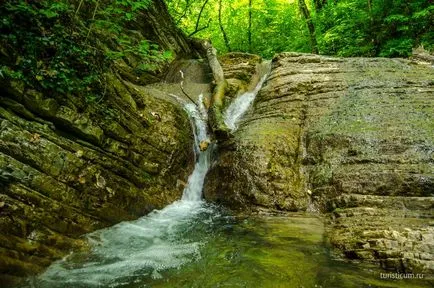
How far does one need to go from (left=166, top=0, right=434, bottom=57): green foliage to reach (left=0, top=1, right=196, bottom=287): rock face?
9.13 meters

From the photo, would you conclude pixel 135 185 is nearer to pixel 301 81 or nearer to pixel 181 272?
pixel 181 272

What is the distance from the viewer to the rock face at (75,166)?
4.44 meters

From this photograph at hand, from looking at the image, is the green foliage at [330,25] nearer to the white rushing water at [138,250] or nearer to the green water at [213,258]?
the green water at [213,258]

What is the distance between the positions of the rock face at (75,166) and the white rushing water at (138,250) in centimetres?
23

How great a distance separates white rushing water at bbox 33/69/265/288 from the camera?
412cm

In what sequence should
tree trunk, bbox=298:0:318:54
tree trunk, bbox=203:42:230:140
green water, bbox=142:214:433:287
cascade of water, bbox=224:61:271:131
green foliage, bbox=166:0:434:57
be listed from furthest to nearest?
tree trunk, bbox=298:0:318:54 → green foliage, bbox=166:0:434:57 → cascade of water, bbox=224:61:271:131 → tree trunk, bbox=203:42:230:140 → green water, bbox=142:214:433:287

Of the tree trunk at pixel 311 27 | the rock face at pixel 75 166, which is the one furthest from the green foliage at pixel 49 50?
the tree trunk at pixel 311 27

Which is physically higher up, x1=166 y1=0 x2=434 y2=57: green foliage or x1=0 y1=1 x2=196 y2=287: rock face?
x1=166 y1=0 x2=434 y2=57: green foliage

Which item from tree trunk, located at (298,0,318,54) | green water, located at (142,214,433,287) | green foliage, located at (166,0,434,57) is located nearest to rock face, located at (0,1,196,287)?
green water, located at (142,214,433,287)

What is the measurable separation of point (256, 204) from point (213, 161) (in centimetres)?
173

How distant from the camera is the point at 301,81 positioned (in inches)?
362

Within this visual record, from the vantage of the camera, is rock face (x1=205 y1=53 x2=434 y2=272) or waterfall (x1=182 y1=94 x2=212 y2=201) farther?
waterfall (x1=182 y1=94 x2=212 y2=201)

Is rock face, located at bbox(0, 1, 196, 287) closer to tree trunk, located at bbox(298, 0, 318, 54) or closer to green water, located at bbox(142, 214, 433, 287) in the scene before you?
green water, located at bbox(142, 214, 433, 287)

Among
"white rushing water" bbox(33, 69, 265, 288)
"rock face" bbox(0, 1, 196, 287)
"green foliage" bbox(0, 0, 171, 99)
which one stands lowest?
"white rushing water" bbox(33, 69, 265, 288)
